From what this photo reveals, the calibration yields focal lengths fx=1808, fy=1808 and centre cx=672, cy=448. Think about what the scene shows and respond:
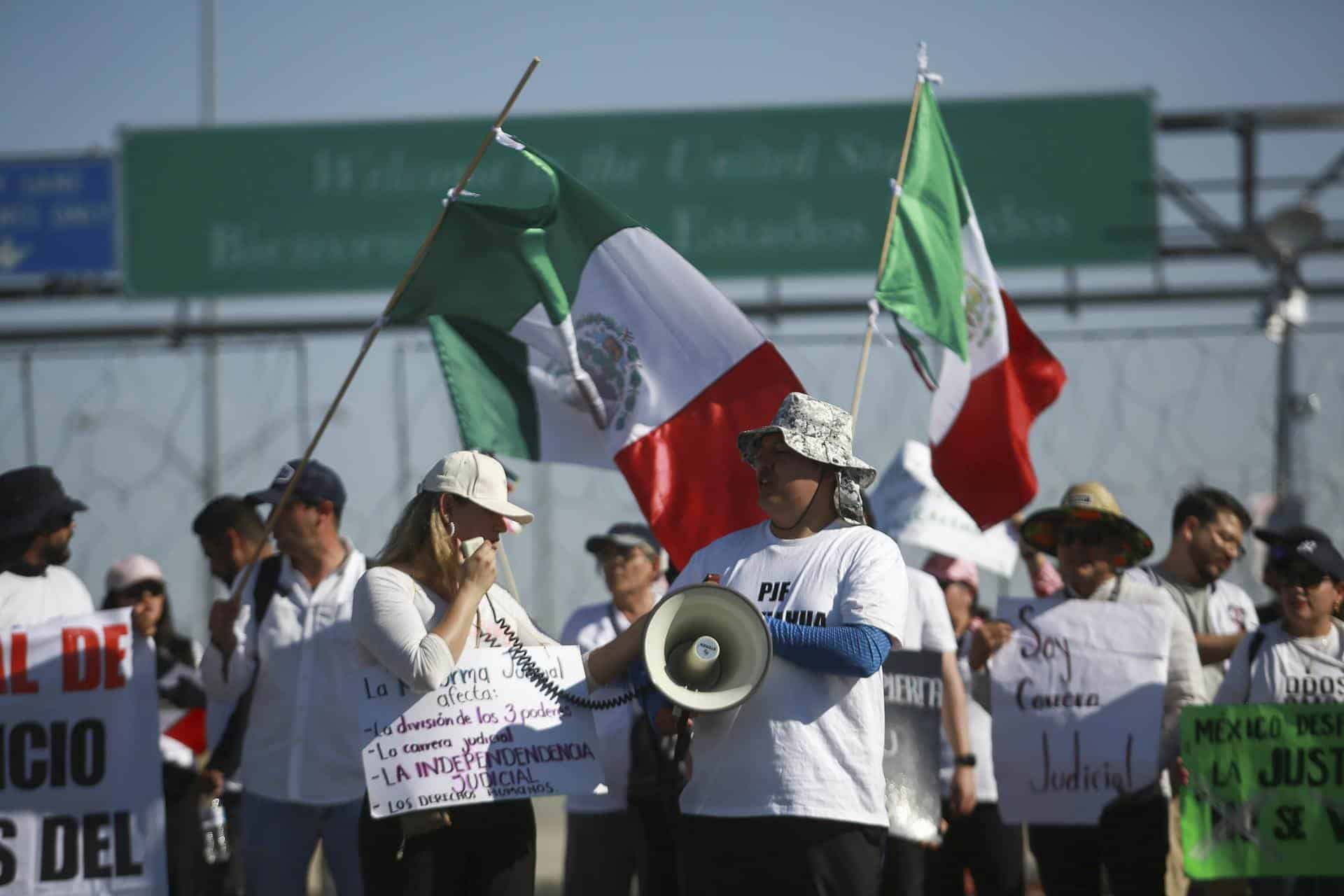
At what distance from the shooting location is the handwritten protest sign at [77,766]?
5484mm

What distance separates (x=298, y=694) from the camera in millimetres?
6082

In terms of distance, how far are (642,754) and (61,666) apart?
2616 mm

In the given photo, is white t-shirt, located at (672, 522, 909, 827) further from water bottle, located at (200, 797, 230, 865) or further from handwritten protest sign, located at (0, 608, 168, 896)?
water bottle, located at (200, 797, 230, 865)

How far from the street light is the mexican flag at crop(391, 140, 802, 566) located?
6540mm

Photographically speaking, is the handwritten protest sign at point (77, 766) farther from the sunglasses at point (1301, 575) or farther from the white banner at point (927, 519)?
the white banner at point (927, 519)

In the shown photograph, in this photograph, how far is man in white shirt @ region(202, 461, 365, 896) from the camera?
19.6ft

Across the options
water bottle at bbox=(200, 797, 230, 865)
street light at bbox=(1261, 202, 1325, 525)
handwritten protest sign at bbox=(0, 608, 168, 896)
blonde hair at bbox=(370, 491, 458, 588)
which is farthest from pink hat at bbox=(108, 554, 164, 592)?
street light at bbox=(1261, 202, 1325, 525)

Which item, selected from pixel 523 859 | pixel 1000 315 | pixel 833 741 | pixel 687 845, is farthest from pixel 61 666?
pixel 1000 315

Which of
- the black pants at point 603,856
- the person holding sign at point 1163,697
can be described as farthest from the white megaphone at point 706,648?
the black pants at point 603,856

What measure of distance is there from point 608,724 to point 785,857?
10.1ft

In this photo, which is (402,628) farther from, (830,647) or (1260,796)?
(1260,796)

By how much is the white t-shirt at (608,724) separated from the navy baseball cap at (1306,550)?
8.38 ft

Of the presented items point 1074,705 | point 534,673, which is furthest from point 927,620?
point 534,673

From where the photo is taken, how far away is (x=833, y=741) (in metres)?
4.61
